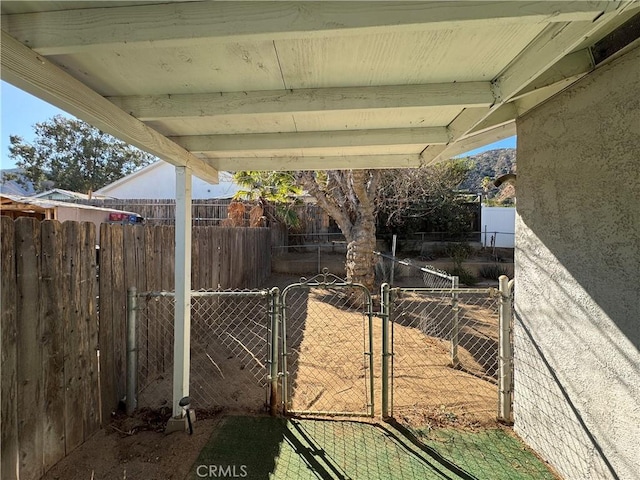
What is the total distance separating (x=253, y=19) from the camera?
3.80ft

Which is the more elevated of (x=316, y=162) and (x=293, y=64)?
(x=293, y=64)

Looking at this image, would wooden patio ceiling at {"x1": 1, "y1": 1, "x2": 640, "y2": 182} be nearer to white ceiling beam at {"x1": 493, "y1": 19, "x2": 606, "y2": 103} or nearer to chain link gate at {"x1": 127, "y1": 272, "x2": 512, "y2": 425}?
white ceiling beam at {"x1": 493, "y1": 19, "x2": 606, "y2": 103}

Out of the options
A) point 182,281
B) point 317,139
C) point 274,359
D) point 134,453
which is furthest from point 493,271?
point 134,453

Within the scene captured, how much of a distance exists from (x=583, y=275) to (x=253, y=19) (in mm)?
2243

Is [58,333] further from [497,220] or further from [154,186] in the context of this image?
[154,186]

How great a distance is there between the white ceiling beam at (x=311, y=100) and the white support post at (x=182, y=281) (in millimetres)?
805

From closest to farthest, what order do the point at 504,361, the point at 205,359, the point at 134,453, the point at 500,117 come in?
the point at 134,453
the point at 500,117
the point at 504,361
the point at 205,359

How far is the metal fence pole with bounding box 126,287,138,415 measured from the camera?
293 cm

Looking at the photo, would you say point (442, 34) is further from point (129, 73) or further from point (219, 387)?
point (219, 387)

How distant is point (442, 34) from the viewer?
133 cm

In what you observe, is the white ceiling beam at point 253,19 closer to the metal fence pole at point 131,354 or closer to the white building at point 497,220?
the metal fence pole at point 131,354

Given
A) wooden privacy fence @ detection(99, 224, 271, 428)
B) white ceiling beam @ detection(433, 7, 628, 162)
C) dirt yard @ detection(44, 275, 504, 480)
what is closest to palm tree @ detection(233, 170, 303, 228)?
wooden privacy fence @ detection(99, 224, 271, 428)

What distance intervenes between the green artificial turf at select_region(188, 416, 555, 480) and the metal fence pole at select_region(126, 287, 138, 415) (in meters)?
0.89

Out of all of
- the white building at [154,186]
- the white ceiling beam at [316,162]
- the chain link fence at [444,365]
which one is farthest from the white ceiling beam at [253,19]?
the white building at [154,186]
